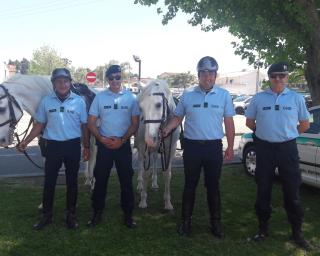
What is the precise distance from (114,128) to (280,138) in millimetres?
2027

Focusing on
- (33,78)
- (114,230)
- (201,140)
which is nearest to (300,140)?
(201,140)

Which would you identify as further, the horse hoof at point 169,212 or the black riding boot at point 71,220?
the horse hoof at point 169,212

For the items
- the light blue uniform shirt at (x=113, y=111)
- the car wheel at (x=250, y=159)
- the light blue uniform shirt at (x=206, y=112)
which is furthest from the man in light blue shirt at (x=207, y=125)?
the car wheel at (x=250, y=159)

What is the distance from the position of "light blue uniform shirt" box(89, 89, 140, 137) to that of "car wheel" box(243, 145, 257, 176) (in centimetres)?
409

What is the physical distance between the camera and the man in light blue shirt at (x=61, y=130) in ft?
16.1

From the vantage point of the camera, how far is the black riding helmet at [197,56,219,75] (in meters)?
4.70

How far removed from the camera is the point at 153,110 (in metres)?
4.89

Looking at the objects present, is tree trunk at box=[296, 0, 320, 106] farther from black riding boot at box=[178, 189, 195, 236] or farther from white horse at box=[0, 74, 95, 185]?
white horse at box=[0, 74, 95, 185]

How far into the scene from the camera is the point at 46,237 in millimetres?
4855

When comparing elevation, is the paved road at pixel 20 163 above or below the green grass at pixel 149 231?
below

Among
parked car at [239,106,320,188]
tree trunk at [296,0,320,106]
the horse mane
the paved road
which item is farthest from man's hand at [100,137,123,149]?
tree trunk at [296,0,320,106]

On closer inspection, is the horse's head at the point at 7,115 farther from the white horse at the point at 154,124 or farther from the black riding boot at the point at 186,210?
the black riding boot at the point at 186,210

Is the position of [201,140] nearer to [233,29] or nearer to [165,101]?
[165,101]

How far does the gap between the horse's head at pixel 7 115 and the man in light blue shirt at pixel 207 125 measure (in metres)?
2.17
